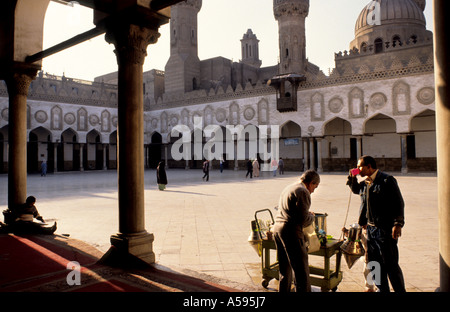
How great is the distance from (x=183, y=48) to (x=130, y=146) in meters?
32.6

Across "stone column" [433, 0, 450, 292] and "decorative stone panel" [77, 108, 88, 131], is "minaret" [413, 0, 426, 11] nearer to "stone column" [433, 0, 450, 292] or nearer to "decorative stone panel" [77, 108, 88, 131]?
"decorative stone panel" [77, 108, 88, 131]

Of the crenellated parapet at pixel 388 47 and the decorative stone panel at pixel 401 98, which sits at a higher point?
the crenellated parapet at pixel 388 47

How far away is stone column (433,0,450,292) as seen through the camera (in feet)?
7.70

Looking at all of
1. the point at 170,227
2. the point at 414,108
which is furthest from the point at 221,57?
the point at 170,227

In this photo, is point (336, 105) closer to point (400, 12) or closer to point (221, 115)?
point (221, 115)

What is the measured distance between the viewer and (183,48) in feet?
114

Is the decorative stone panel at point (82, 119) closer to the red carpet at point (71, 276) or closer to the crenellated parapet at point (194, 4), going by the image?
the crenellated parapet at point (194, 4)

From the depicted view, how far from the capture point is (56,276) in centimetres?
378

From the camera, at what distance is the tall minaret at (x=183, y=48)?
113 feet

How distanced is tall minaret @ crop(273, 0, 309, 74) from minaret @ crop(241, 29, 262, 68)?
28.3 metres

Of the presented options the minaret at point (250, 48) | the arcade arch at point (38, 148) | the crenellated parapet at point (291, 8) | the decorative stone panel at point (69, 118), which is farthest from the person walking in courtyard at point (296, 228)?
the minaret at point (250, 48)

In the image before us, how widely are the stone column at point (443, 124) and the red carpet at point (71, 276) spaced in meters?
1.90

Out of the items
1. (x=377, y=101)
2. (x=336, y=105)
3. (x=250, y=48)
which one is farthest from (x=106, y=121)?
(x=250, y=48)
